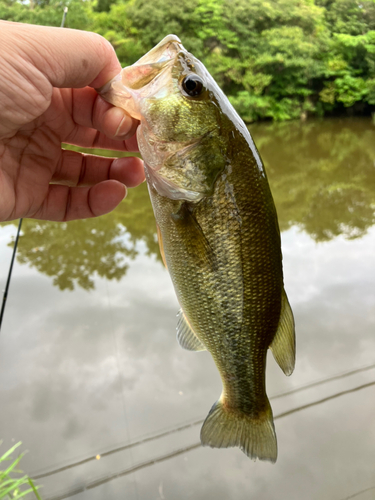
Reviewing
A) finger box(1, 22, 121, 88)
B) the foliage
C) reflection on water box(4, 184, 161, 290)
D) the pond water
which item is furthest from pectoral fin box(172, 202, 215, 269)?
the foliage

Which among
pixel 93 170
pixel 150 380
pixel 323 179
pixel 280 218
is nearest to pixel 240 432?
pixel 93 170

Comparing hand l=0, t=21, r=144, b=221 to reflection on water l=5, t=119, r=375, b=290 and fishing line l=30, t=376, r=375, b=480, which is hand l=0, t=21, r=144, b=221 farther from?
reflection on water l=5, t=119, r=375, b=290

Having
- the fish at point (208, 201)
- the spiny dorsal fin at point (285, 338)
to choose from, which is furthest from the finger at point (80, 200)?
the spiny dorsal fin at point (285, 338)

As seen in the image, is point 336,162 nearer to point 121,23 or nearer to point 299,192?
point 299,192

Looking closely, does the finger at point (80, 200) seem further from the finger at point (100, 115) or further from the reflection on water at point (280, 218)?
the reflection on water at point (280, 218)

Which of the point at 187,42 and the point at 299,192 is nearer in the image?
the point at 299,192

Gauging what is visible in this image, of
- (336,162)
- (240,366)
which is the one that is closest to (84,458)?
(240,366)

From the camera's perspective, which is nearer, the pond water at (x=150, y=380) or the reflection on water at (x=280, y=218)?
the pond water at (x=150, y=380)
